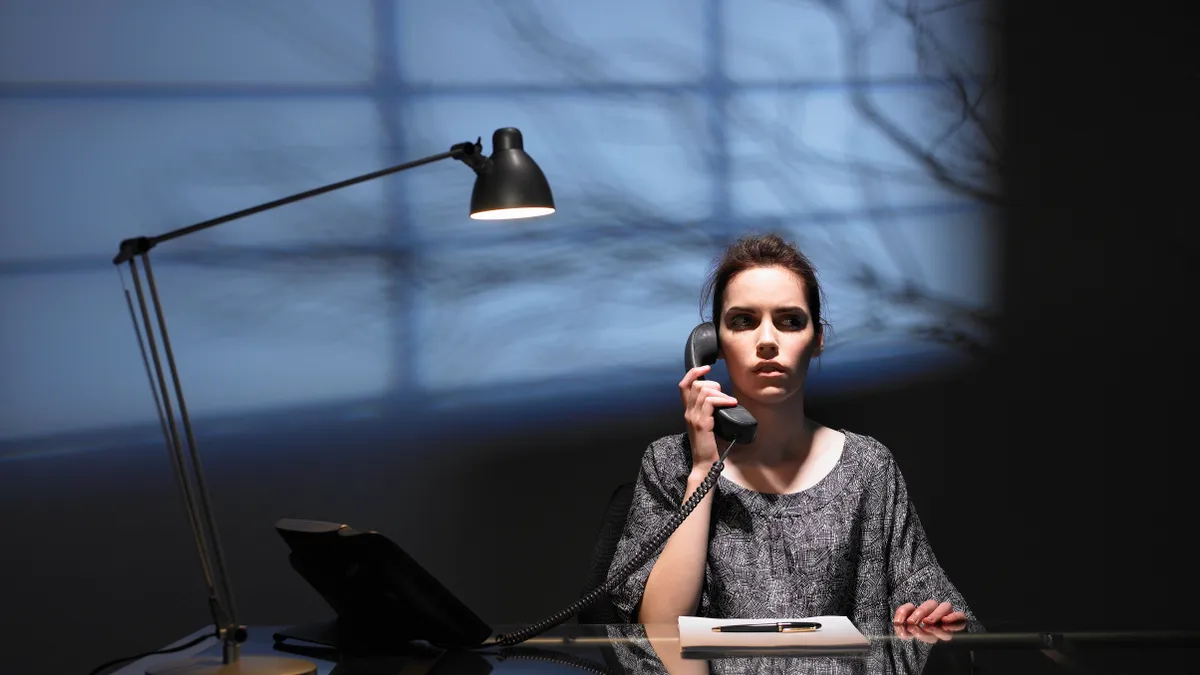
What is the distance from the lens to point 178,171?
233 centimetres

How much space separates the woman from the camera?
5.86 feet

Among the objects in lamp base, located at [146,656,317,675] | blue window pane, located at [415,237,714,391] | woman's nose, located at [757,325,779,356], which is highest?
blue window pane, located at [415,237,714,391]

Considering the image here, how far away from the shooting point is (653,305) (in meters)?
2.41

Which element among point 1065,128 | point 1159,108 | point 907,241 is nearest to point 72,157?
point 907,241

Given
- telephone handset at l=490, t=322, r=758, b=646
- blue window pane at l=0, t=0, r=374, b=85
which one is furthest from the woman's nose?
blue window pane at l=0, t=0, r=374, b=85

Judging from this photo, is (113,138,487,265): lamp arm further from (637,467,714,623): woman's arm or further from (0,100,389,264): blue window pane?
(0,100,389,264): blue window pane

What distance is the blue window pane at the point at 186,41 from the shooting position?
90.8 inches

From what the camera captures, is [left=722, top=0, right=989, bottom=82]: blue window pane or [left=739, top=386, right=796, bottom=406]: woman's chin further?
[left=722, top=0, right=989, bottom=82]: blue window pane

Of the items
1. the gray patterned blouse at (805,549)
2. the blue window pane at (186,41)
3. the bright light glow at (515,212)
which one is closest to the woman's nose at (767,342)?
the gray patterned blouse at (805,549)

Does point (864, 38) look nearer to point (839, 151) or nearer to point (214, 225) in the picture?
point (839, 151)

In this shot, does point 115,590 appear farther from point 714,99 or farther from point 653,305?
point 714,99

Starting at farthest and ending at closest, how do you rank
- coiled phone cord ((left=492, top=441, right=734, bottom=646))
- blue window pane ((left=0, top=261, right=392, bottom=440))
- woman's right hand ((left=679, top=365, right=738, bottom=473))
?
1. blue window pane ((left=0, top=261, right=392, bottom=440))
2. woman's right hand ((left=679, top=365, right=738, bottom=473))
3. coiled phone cord ((left=492, top=441, right=734, bottom=646))

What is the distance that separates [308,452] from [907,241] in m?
1.40

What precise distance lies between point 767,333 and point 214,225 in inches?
35.2
